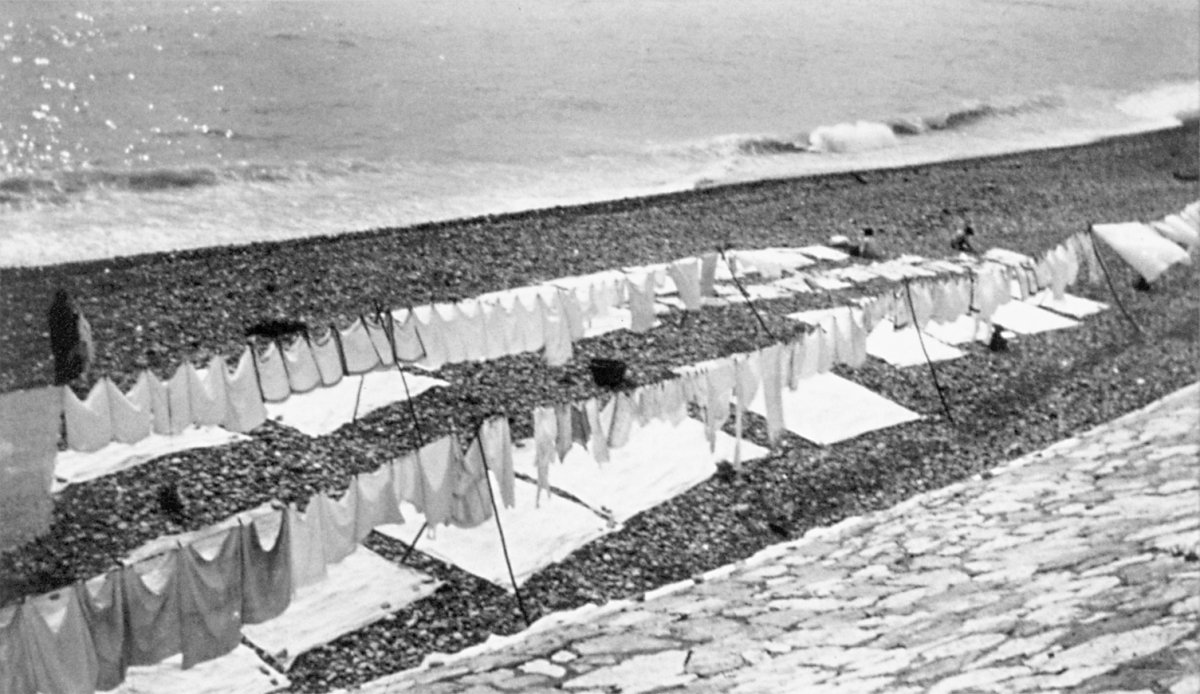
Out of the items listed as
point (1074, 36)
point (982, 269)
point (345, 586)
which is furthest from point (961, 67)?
point (345, 586)

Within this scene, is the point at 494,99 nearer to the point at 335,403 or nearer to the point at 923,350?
the point at 923,350

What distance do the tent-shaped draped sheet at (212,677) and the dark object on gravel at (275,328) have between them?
105 inches

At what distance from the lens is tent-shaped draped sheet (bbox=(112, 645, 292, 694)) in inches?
203

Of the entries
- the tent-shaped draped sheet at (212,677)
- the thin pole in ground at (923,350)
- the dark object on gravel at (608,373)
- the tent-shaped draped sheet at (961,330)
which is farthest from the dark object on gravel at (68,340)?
A: the tent-shaped draped sheet at (961,330)

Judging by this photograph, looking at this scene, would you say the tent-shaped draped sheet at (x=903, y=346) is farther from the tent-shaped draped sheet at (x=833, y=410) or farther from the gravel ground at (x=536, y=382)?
the tent-shaped draped sheet at (x=833, y=410)

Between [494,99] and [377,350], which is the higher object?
[494,99]

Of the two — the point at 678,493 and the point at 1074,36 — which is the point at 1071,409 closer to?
the point at 678,493

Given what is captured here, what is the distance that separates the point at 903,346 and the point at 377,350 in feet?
14.4

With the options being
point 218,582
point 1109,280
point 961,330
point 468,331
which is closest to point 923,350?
point 961,330

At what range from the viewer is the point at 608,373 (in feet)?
29.2

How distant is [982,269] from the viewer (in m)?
10.5

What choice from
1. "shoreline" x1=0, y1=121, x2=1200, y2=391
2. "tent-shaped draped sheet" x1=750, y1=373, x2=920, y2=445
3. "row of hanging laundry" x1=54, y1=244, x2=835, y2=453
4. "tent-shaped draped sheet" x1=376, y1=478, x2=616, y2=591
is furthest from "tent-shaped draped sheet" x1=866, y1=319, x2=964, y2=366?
"tent-shaped draped sheet" x1=376, y1=478, x2=616, y2=591

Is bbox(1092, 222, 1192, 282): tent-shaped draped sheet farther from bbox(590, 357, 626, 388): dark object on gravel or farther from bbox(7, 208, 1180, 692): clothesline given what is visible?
bbox(590, 357, 626, 388): dark object on gravel

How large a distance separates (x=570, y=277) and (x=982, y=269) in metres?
3.56
